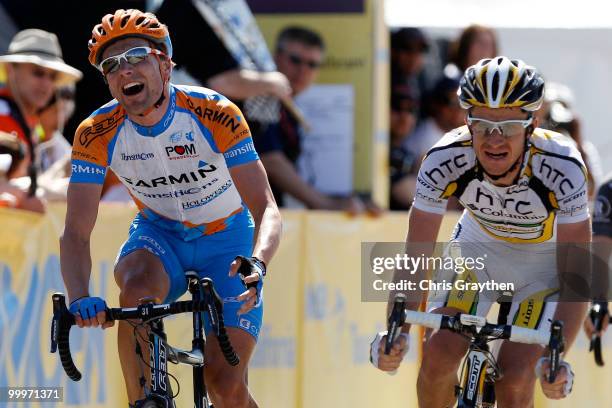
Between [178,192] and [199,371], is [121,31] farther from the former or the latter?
[199,371]

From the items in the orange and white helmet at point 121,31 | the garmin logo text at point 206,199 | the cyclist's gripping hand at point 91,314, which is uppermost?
the orange and white helmet at point 121,31

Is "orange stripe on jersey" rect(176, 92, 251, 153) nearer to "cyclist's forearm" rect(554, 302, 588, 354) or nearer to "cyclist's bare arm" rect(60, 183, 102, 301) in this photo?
"cyclist's bare arm" rect(60, 183, 102, 301)

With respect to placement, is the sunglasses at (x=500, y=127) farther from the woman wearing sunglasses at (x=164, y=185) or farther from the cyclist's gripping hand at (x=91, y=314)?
the cyclist's gripping hand at (x=91, y=314)

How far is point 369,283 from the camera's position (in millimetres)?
8625

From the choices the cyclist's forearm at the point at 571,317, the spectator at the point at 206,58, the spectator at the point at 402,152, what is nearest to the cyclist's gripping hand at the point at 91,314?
the cyclist's forearm at the point at 571,317

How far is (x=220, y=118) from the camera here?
21.3 ft

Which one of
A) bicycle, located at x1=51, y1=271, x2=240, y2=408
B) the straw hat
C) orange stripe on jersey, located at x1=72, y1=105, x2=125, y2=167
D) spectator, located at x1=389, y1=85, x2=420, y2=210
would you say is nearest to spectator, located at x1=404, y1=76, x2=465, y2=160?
spectator, located at x1=389, y1=85, x2=420, y2=210

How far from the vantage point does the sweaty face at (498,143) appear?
20.5 feet

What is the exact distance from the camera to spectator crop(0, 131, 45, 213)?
850 centimetres

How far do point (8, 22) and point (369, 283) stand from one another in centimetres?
385

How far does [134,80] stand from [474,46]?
5694 mm

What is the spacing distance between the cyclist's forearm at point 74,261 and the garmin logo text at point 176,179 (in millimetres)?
490

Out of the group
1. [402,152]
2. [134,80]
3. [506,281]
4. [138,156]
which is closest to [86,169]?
[138,156]

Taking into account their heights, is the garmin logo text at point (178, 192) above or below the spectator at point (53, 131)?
below
